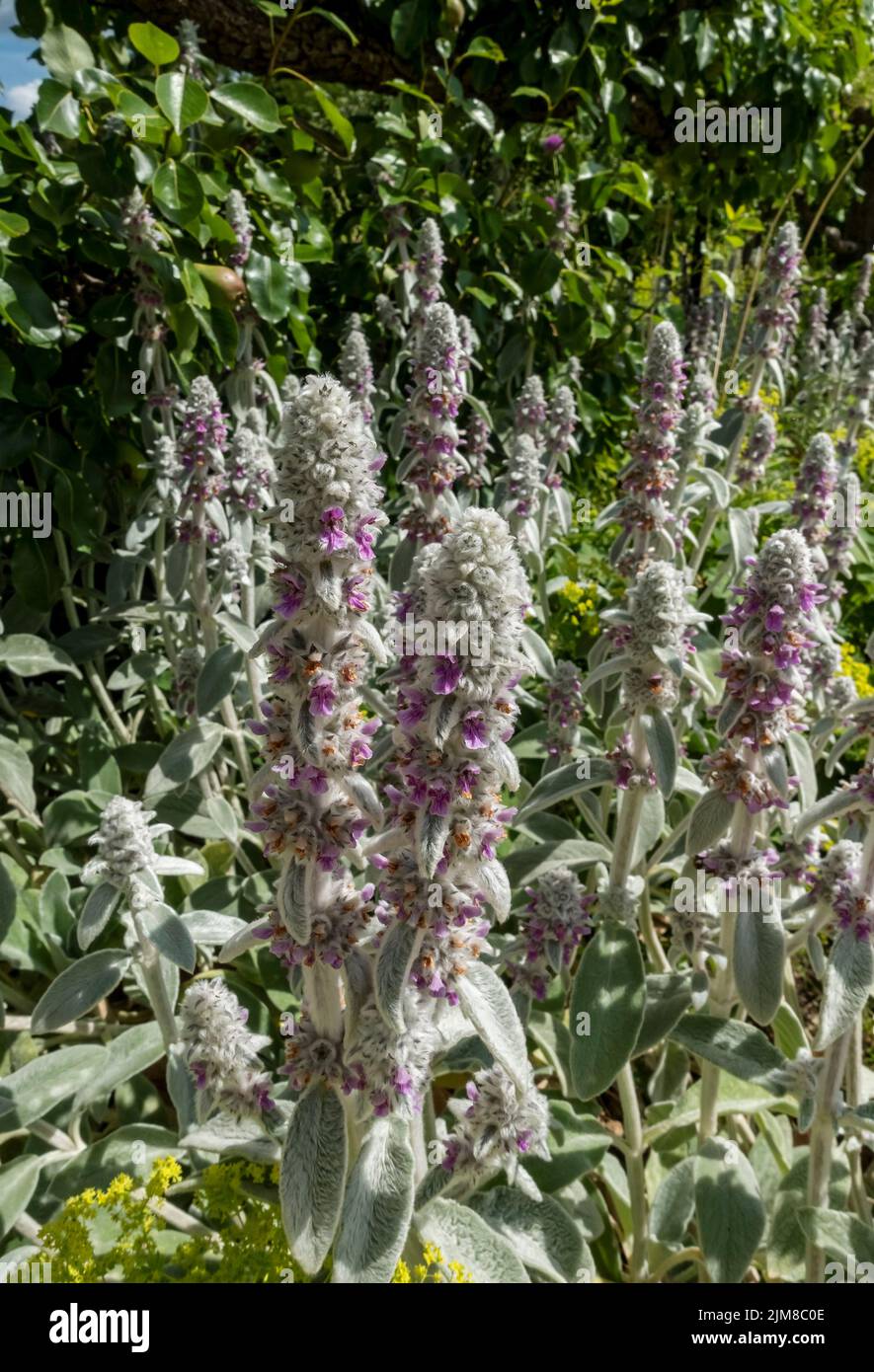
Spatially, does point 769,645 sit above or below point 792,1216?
above

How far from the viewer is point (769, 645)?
194 cm

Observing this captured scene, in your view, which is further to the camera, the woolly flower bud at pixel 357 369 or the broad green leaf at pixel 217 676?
the woolly flower bud at pixel 357 369

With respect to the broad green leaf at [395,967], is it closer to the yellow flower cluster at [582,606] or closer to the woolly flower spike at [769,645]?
the woolly flower spike at [769,645]

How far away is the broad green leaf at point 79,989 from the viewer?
211 cm

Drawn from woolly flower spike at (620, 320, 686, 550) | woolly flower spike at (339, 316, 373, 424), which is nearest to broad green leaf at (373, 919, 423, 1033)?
woolly flower spike at (620, 320, 686, 550)

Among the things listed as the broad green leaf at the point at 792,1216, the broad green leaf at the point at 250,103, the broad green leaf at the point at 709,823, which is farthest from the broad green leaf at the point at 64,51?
the broad green leaf at the point at 792,1216

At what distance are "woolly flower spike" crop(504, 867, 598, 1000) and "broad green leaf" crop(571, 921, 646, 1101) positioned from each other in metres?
0.06

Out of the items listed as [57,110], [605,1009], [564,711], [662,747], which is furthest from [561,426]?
[605,1009]

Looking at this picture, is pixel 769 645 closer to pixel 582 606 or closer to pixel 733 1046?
pixel 733 1046

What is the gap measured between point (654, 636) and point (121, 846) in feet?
3.97

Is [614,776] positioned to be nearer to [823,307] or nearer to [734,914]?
[734,914]

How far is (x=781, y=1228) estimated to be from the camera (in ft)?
8.10

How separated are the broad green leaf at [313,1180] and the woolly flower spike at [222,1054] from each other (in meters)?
0.20
